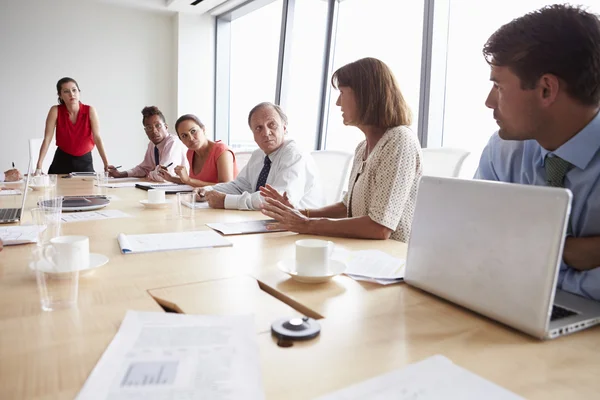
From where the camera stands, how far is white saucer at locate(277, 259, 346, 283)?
1025 mm

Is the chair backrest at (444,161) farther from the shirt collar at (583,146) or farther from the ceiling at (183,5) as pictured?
the ceiling at (183,5)

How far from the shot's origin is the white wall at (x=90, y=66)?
17.5 ft

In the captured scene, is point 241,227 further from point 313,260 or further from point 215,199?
point 313,260

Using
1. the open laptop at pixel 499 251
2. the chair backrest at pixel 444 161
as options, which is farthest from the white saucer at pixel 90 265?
the chair backrest at pixel 444 161

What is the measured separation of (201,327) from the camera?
2.55ft

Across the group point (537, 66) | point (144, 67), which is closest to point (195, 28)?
point (144, 67)

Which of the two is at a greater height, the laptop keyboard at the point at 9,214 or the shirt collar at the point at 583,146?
the shirt collar at the point at 583,146

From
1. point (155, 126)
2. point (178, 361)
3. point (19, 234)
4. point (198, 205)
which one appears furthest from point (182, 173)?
point (178, 361)

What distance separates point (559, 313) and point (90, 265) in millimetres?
991

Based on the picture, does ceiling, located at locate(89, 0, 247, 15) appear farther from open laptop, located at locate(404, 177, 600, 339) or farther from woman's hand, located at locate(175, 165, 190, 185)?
open laptop, located at locate(404, 177, 600, 339)

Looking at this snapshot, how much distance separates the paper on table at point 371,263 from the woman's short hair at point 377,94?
61 centimetres

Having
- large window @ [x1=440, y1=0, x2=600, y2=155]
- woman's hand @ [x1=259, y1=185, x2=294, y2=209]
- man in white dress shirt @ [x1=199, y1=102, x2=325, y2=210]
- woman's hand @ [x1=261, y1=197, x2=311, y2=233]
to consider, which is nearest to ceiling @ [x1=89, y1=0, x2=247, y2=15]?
large window @ [x1=440, y1=0, x2=600, y2=155]

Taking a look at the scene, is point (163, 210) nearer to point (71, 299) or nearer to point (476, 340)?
point (71, 299)

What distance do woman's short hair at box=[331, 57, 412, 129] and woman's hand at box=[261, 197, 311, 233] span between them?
0.49m
